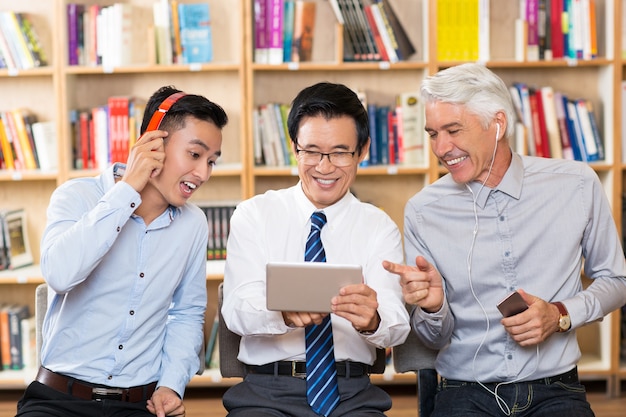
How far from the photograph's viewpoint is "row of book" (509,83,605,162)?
3.94 m

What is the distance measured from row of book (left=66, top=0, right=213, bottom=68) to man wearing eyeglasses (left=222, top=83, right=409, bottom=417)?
1732 mm

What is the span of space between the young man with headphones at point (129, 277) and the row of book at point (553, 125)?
213 cm

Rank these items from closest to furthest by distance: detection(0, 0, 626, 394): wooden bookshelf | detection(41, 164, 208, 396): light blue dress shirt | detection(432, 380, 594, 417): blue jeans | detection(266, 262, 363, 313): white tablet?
detection(266, 262, 363, 313): white tablet < detection(41, 164, 208, 396): light blue dress shirt < detection(432, 380, 594, 417): blue jeans < detection(0, 0, 626, 394): wooden bookshelf

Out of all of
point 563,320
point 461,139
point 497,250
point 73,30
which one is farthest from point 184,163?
point 73,30

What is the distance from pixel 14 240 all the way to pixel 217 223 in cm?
99

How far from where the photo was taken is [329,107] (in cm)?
226

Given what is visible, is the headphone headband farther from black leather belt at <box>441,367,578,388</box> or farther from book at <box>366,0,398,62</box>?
book at <box>366,0,398,62</box>

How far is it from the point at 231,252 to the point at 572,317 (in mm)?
925

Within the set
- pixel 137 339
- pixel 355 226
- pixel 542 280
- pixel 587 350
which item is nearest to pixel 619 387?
pixel 587 350

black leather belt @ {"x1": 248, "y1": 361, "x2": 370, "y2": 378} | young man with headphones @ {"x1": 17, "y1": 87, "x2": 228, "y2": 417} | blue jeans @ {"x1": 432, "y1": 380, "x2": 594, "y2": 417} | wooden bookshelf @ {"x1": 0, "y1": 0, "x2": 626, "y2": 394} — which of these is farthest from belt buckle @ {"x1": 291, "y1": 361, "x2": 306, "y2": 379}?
wooden bookshelf @ {"x1": 0, "y1": 0, "x2": 626, "y2": 394}

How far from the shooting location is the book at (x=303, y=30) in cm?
396

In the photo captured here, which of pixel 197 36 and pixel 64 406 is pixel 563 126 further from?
pixel 64 406

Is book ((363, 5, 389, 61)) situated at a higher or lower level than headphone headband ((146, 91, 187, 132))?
higher

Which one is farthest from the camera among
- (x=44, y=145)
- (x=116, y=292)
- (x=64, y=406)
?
(x=44, y=145)
